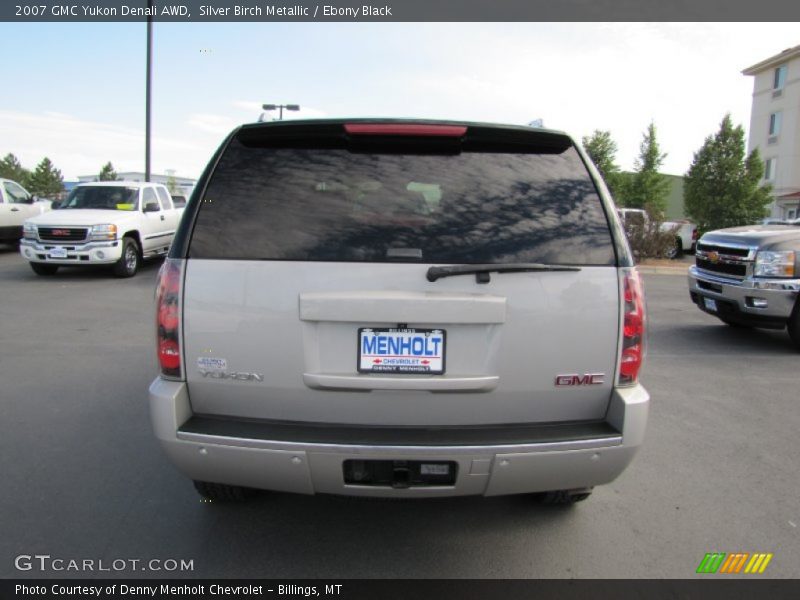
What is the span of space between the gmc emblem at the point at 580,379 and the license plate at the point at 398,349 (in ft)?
1.69

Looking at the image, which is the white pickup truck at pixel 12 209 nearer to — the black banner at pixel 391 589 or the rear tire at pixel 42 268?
the rear tire at pixel 42 268

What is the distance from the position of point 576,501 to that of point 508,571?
73 centimetres

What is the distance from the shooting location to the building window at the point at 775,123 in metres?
41.4

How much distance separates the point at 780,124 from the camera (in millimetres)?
41188

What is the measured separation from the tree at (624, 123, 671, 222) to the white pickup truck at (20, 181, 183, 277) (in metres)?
26.6

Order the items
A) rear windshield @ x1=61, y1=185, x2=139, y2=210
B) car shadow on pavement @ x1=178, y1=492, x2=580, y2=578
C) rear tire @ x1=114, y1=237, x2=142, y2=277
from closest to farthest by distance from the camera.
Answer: car shadow on pavement @ x1=178, y1=492, x2=580, y2=578, rear tire @ x1=114, y1=237, x2=142, y2=277, rear windshield @ x1=61, y1=185, x2=139, y2=210

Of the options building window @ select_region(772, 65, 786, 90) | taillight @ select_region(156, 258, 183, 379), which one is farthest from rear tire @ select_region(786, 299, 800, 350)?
building window @ select_region(772, 65, 786, 90)

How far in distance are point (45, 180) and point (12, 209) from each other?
65.1 m

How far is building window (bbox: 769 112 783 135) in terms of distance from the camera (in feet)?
136

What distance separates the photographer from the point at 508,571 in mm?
2617

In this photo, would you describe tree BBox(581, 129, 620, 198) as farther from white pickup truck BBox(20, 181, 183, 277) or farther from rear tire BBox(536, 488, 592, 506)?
rear tire BBox(536, 488, 592, 506)

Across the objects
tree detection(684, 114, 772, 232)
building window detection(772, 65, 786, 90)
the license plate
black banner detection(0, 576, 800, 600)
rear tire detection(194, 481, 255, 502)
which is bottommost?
black banner detection(0, 576, 800, 600)

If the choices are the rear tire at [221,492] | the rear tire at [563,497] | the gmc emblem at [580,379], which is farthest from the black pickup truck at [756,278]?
the rear tire at [221,492]

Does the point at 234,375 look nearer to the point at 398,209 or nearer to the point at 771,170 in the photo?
the point at 398,209
